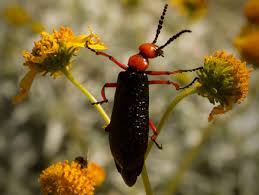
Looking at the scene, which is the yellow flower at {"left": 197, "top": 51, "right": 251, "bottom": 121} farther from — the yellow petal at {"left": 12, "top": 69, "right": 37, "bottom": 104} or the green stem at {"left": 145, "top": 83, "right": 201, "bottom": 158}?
the yellow petal at {"left": 12, "top": 69, "right": 37, "bottom": 104}

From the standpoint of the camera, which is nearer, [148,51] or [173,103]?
[173,103]

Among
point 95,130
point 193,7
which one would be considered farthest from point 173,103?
point 95,130

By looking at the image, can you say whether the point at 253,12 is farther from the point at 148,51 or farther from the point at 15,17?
the point at 15,17

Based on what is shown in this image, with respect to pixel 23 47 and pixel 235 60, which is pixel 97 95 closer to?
pixel 23 47

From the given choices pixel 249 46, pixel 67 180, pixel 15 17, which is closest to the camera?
pixel 67 180

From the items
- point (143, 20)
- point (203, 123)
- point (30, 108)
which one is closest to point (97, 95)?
point (30, 108)

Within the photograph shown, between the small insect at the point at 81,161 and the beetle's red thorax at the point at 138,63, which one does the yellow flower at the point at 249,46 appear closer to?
the beetle's red thorax at the point at 138,63

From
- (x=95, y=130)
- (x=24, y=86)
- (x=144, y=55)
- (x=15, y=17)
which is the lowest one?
(x=95, y=130)
